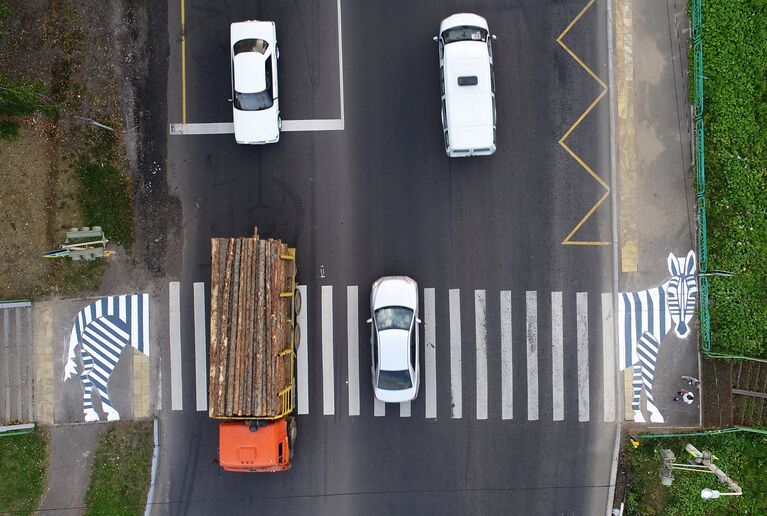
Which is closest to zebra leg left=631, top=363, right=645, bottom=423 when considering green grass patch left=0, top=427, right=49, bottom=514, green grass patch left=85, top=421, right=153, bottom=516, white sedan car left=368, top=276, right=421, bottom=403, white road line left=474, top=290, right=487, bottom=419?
white road line left=474, top=290, right=487, bottom=419

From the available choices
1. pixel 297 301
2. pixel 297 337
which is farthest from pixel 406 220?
pixel 297 337

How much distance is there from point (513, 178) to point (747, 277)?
8.53m

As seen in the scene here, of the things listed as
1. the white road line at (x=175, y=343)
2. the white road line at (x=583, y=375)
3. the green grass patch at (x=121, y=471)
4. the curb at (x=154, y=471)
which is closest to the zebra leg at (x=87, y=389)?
the green grass patch at (x=121, y=471)

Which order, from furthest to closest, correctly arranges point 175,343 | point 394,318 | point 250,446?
point 175,343 → point 394,318 → point 250,446

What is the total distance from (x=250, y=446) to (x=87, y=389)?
655 cm

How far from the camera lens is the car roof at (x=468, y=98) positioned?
52.9ft

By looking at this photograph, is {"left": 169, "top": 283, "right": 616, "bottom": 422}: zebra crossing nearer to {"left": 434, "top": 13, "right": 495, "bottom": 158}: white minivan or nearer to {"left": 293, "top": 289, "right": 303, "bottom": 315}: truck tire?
{"left": 293, "top": 289, "right": 303, "bottom": 315}: truck tire

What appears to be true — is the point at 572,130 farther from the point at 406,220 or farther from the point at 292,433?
the point at 292,433

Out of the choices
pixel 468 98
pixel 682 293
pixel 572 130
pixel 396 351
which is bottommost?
pixel 396 351

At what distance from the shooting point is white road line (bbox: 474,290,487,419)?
1698 cm

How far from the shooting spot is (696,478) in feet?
55.5

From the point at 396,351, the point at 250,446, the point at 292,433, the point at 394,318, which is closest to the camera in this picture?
the point at 250,446

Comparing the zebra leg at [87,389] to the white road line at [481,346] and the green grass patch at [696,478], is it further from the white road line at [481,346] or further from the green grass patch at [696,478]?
the green grass patch at [696,478]

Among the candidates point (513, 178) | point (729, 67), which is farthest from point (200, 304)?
point (729, 67)
